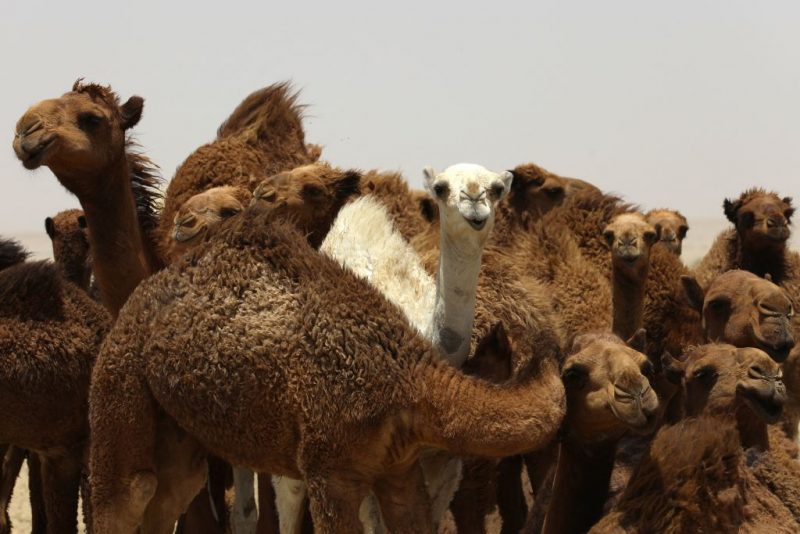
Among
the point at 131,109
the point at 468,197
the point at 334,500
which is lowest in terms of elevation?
the point at 334,500

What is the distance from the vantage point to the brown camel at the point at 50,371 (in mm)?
7684

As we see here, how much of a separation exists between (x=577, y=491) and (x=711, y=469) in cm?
83

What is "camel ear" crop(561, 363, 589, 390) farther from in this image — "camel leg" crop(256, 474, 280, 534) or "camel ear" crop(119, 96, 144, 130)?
"camel ear" crop(119, 96, 144, 130)

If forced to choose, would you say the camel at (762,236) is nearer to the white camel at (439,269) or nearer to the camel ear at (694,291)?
the camel ear at (694,291)

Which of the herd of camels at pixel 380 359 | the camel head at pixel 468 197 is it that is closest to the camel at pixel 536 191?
the herd of camels at pixel 380 359

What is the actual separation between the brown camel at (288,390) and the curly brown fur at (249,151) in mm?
2363

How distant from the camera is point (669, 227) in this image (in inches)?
427

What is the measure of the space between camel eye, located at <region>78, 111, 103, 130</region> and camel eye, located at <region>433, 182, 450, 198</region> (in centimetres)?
229

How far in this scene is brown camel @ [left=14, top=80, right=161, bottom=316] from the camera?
7.79 metres

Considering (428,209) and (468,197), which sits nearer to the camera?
(468,197)

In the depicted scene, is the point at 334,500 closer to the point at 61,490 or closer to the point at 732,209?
the point at 61,490

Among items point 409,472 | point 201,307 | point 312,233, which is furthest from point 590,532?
point 312,233

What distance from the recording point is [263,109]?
32.4 ft

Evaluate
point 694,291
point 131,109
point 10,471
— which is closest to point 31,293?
point 131,109
